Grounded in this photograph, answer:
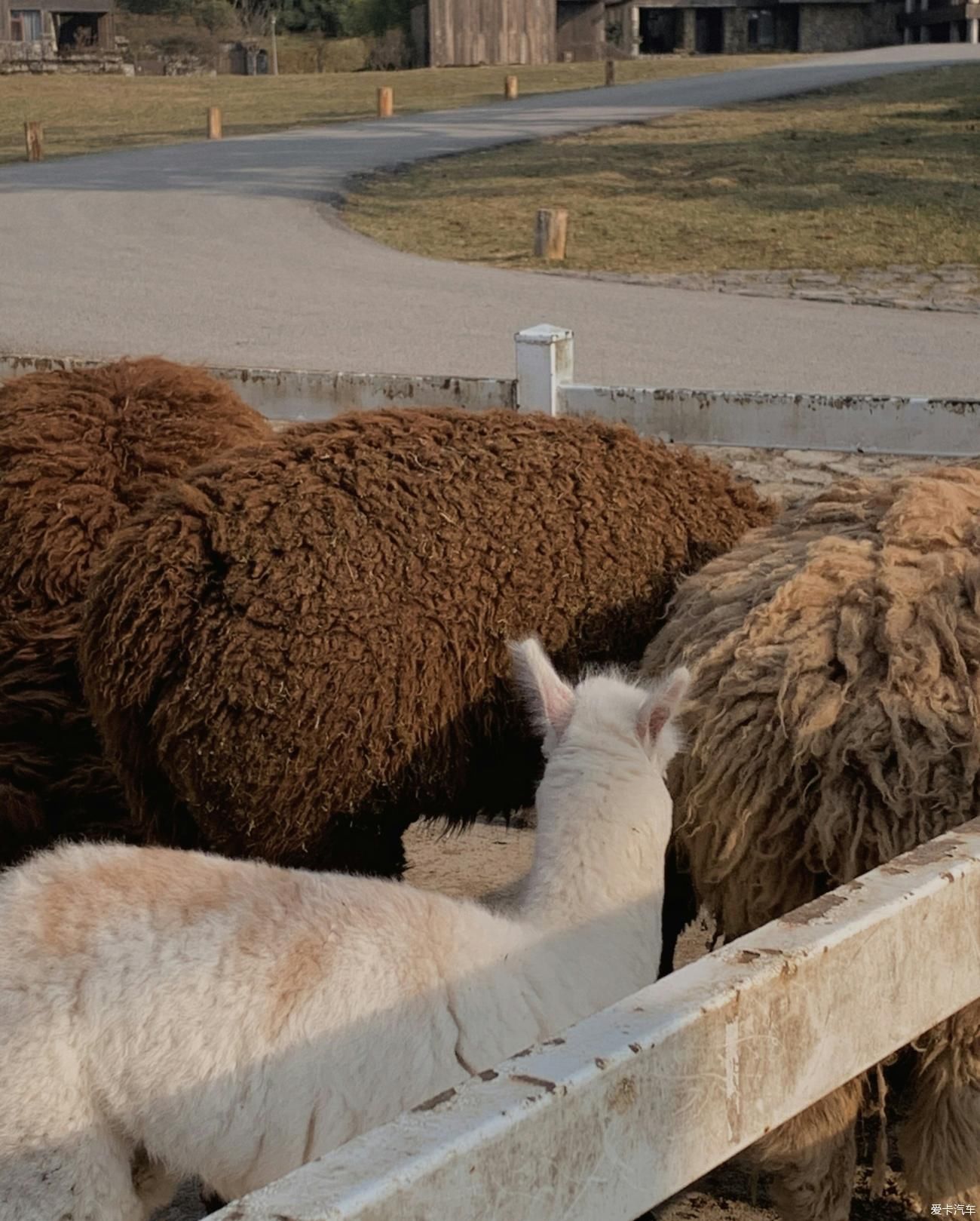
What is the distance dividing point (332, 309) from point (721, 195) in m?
8.59

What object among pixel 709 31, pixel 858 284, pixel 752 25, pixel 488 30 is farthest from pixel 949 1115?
pixel 709 31

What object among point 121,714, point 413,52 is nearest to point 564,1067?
point 121,714

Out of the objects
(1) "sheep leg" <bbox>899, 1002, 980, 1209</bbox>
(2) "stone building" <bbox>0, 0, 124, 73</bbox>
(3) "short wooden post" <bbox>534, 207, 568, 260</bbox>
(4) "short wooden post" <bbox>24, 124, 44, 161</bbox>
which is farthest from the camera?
(2) "stone building" <bbox>0, 0, 124, 73</bbox>

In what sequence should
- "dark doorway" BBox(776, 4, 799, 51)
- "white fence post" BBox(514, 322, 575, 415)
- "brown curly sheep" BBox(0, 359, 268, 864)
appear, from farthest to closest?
1. "dark doorway" BBox(776, 4, 799, 51)
2. "white fence post" BBox(514, 322, 575, 415)
3. "brown curly sheep" BBox(0, 359, 268, 864)

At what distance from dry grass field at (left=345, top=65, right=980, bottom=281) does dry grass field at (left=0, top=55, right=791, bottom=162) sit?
10.4 m

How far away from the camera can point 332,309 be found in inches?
631

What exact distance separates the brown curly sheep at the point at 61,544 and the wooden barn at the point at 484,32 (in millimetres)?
53935

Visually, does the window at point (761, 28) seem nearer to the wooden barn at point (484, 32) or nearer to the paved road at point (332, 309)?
the wooden barn at point (484, 32)

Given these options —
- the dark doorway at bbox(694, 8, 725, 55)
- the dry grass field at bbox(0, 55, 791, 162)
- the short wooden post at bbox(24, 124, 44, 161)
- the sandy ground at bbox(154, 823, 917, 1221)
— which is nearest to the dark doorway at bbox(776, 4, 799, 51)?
the dark doorway at bbox(694, 8, 725, 55)

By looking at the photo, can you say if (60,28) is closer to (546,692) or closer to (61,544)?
(61,544)

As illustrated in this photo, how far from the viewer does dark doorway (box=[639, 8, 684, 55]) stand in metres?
63.5

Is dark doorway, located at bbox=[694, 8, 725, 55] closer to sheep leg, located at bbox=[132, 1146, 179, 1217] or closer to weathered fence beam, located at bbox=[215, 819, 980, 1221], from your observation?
sheep leg, located at bbox=[132, 1146, 179, 1217]

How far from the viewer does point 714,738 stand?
10.7 ft

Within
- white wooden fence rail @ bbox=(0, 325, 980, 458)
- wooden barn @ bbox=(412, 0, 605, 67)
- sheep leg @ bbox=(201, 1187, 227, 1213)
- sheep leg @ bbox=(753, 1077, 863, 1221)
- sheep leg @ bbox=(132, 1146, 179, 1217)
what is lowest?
sheep leg @ bbox=(201, 1187, 227, 1213)
